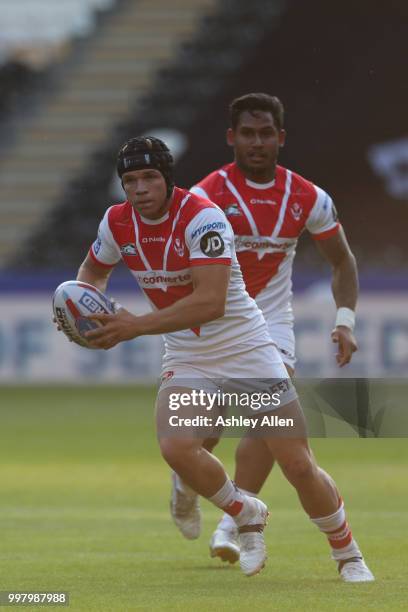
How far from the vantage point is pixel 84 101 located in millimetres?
31703

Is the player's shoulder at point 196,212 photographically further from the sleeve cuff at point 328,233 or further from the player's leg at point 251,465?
the player's leg at point 251,465

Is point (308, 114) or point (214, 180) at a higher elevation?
point (308, 114)

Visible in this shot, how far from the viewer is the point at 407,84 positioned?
27219mm

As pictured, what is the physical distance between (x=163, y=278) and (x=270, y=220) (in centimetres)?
134

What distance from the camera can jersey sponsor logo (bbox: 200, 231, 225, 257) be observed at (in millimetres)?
6781

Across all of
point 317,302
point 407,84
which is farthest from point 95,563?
point 407,84

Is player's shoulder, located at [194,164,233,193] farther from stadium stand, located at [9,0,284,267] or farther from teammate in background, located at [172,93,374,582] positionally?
stadium stand, located at [9,0,284,267]

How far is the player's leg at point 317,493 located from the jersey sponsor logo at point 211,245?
842 millimetres

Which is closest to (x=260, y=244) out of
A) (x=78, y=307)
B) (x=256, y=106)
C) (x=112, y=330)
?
(x=256, y=106)

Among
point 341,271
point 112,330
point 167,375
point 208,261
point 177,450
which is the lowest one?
point 177,450

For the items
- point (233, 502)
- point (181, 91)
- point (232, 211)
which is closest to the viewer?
point (233, 502)

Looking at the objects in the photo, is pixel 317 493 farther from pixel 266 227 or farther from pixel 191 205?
pixel 266 227

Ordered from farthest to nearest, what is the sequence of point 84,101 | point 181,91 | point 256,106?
point 84,101 < point 181,91 < point 256,106

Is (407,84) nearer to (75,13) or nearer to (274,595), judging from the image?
(75,13)
